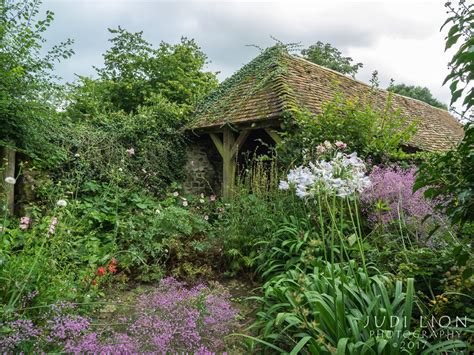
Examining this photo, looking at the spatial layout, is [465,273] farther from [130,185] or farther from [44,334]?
[130,185]

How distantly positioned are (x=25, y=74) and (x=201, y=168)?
459cm

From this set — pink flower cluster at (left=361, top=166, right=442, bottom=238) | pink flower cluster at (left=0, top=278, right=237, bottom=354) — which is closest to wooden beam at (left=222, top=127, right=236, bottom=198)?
pink flower cluster at (left=361, top=166, right=442, bottom=238)

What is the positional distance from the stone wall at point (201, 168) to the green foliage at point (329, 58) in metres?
13.1

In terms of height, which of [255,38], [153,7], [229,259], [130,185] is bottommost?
[229,259]

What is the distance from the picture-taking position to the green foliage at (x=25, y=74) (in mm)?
4348

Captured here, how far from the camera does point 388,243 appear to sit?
3.27m

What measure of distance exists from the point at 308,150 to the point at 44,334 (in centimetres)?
395

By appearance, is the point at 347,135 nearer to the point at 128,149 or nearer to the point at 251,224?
the point at 251,224

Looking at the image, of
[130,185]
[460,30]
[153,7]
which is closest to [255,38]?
[153,7]

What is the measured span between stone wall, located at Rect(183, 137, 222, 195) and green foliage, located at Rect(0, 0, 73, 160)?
3737 millimetres

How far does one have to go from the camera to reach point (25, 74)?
181 inches

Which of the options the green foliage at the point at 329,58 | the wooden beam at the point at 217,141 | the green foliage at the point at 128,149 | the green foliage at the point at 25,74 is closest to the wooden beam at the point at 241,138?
the wooden beam at the point at 217,141

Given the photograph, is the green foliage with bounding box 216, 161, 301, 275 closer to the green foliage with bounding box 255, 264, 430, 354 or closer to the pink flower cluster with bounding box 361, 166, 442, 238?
the pink flower cluster with bounding box 361, 166, 442, 238

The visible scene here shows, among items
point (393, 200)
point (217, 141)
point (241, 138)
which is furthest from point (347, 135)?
point (217, 141)
